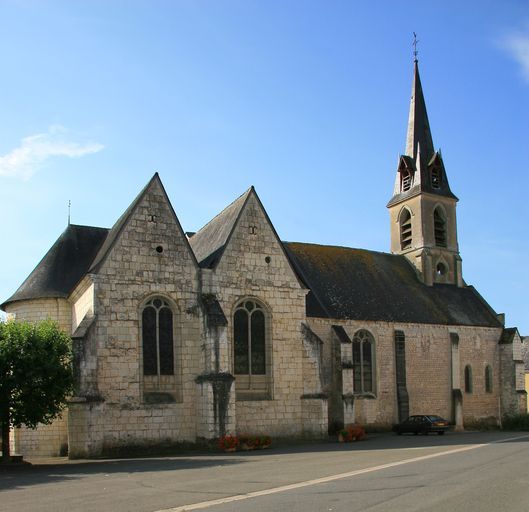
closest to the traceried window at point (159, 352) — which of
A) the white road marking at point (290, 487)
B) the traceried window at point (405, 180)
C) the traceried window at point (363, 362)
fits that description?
the white road marking at point (290, 487)

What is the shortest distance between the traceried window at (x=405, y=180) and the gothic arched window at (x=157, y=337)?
23.0 meters

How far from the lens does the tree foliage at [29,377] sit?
22.2 m

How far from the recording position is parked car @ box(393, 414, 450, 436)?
33.2 metres

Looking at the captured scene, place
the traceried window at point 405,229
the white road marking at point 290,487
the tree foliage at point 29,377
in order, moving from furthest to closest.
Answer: the traceried window at point 405,229
the tree foliage at point 29,377
the white road marking at point 290,487

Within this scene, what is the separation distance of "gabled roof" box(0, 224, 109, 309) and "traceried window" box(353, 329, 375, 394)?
547 inches

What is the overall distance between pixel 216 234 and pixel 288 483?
58.1 ft

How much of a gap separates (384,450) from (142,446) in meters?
8.84

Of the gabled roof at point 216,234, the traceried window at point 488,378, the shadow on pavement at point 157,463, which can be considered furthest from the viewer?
the traceried window at point 488,378

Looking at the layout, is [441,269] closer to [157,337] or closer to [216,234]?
[216,234]

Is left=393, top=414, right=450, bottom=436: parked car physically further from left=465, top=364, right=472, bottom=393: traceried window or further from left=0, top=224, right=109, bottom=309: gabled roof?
left=0, top=224, right=109, bottom=309: gabled roof

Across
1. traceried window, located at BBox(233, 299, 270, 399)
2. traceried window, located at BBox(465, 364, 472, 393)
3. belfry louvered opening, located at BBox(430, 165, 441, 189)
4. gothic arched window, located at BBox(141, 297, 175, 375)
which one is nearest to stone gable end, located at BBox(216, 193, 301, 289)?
traceried window, located at BBox(233, 299, 270, 399)

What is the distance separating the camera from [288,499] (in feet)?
40.7

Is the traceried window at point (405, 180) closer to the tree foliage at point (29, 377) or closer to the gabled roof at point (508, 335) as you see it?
the gabled roof at point (508, 335)

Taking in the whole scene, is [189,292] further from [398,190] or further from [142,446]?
[398,190]
